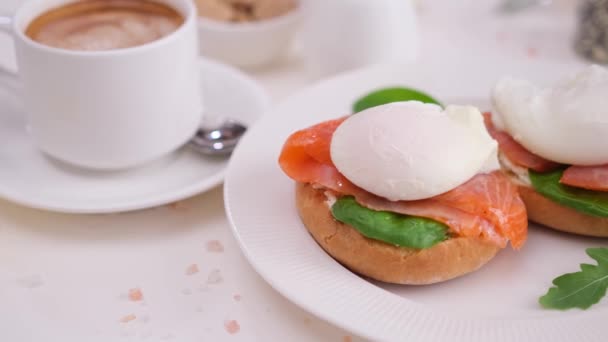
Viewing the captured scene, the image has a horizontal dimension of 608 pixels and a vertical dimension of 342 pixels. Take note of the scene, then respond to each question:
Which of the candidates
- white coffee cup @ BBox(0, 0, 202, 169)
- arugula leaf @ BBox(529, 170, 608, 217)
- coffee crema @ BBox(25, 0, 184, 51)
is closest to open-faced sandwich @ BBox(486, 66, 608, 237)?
arugula leaf @ BBox(529, 170, 608, 217)

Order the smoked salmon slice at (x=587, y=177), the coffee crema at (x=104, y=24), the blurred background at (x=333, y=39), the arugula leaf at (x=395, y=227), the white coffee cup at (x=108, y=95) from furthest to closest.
Answer: the blurred background at (x=333, y=39)
the coffee crema at (x=104, y=24)
the white coffee cup at (x=108, y=95)
the smoked salmon slice at (x=587, y=177)
the arugula leaf at (x=395, y=227)

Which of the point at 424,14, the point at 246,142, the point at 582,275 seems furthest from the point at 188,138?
the point at 424,14

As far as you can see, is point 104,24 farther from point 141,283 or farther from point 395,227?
point 395,227

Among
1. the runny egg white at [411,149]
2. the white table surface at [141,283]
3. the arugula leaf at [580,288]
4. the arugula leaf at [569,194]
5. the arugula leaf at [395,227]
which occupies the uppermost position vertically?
the runny egg white at [411,149]

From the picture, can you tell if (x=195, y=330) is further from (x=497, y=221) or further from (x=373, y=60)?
(x=373, y=60)

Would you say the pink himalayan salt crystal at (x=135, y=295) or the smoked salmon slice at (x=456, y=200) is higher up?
the smoked salmon slice at (x=456, y=200)

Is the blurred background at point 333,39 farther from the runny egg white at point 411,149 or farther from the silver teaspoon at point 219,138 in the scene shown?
the runny egg white at point 411,149

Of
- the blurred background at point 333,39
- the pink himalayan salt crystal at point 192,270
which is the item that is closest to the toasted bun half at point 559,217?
the blurred background at point 333,39
